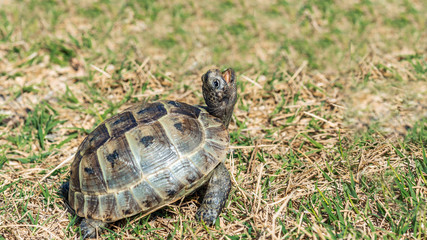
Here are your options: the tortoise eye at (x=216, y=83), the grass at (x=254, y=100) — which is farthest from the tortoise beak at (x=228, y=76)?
the grass at (x=254, y=100)

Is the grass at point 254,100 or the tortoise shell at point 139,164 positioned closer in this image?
the tortoise shell at point 139,164

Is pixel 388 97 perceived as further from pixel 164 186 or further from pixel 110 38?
pixel 110 38

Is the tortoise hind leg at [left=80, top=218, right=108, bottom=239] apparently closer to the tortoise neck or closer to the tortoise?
the tortoise

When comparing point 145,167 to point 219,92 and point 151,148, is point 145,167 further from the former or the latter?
point 219,92

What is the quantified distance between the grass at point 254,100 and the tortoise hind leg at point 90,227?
5.5 inches

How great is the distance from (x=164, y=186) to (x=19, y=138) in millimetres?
2706

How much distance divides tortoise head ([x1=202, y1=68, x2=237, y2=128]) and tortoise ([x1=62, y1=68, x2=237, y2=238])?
0.35m

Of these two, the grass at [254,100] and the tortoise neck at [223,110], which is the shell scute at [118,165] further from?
the tortoise neck at [223,110]

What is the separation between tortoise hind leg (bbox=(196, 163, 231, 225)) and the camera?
368cm

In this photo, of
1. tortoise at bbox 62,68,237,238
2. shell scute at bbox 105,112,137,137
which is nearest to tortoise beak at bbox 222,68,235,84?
tortoise at bbox 62,68,237,238

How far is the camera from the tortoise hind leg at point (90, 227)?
364cm

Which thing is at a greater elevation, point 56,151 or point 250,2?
point 250,2

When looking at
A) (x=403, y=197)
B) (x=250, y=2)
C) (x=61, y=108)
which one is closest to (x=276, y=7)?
(x=250, y=2)

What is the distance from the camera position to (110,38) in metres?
7.21
